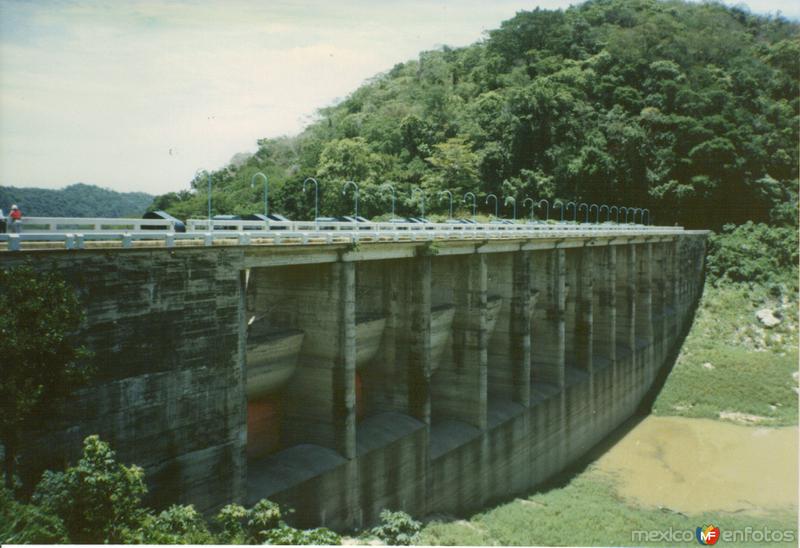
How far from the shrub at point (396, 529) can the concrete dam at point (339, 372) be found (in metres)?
1.05

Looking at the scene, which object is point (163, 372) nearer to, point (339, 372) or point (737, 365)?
point (339, 372)

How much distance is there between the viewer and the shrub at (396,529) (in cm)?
2370

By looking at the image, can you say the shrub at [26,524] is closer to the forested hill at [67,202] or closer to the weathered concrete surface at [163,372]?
the weathered concrete surface at [163,372]

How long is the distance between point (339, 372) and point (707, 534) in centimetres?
1908

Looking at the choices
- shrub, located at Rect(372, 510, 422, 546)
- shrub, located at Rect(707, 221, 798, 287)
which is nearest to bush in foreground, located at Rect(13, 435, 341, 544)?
shrub, located at Rect(372, 510, 422, 546)

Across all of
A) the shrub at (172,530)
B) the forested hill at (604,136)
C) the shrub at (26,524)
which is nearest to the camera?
the shrub at (26,524)

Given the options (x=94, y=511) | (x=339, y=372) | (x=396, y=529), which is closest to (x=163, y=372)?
(x=94, y=511)

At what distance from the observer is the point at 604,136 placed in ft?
272

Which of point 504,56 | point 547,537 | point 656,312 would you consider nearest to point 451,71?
point 504,56

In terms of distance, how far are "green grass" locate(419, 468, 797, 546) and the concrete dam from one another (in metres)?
1.73

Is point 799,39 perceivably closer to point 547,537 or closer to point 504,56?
point 504,56

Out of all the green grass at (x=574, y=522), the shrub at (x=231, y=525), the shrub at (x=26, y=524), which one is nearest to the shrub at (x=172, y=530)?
the shrub at (x=231, y=525)

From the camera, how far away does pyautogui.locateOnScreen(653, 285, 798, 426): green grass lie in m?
52.3

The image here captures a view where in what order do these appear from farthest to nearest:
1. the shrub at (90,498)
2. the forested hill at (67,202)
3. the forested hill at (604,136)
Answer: the forested hill at (604,136) → the forested hill at (67,202) → the shrub at (90,498)
